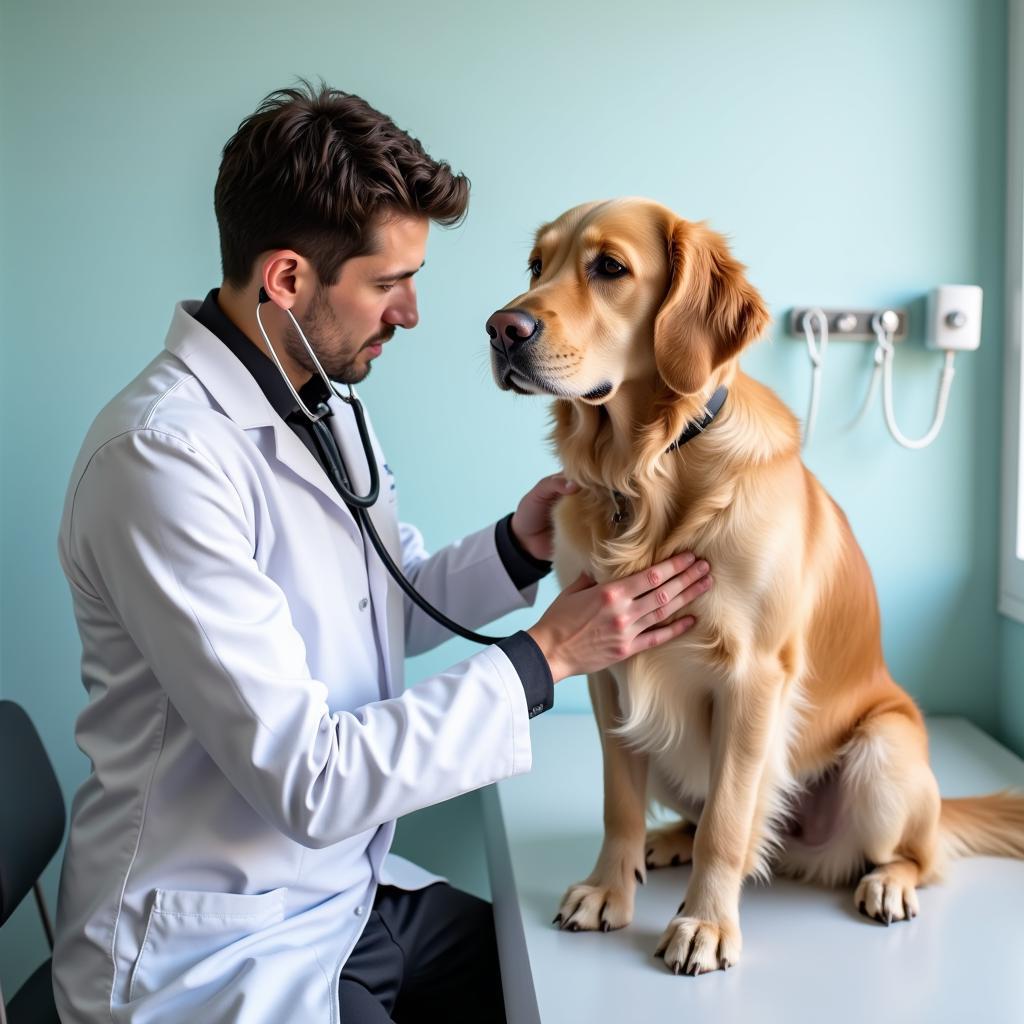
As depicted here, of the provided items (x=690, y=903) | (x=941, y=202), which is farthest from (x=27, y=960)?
(x=941, y=202)

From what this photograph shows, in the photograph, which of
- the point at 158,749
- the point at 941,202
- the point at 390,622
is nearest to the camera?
the point at 158,749

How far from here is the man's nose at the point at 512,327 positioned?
1141mm

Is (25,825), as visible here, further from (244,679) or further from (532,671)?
(532,671)

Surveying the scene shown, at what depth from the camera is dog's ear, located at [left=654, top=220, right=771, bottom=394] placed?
1.19 m

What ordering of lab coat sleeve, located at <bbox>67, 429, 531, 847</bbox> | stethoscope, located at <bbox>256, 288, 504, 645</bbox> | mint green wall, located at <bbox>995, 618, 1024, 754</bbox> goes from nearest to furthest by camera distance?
lab coat sleeve, located at <bbox>67, 429, 531, 847</bbox> → stethoscope, located at <bbox>256, 288, 504, 645</bbox> → mint green wall, located at <bbox>995, 618, 1024, 754</bbox>

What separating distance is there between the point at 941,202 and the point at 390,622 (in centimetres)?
142

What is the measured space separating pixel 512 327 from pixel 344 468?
1.34ft

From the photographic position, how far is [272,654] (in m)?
1.07

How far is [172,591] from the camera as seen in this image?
1044 millimetres

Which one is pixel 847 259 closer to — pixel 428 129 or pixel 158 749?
pixel 428 129

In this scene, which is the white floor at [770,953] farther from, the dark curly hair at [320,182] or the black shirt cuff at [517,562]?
the dark curly hair at [320,182]

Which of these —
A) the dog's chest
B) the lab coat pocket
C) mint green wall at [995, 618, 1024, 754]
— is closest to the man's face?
the dog's chest

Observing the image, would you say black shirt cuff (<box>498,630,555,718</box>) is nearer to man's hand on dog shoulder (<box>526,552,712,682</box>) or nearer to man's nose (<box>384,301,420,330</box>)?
man's hand on dog shoulder (<box>526,552,712,682</box>)

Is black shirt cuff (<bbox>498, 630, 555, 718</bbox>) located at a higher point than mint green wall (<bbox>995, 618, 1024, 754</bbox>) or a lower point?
higher
